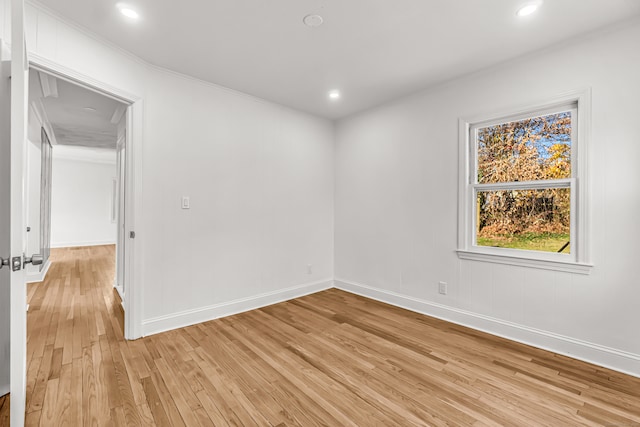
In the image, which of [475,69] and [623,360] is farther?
[475,69]

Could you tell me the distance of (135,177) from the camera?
270cm

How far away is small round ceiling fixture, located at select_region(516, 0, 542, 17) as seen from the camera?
196 cm

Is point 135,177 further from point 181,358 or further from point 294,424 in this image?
point 294,424

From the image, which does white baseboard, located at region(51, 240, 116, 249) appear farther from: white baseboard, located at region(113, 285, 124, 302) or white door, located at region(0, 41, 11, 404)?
white door, located at region(0, 41, 11, 404)

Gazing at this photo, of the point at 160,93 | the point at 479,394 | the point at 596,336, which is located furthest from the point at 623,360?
the point at 160,93

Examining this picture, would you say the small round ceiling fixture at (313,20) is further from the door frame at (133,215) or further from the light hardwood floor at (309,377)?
the light hardwood floor at (309,377)

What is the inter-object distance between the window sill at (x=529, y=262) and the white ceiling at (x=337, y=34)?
70.9 inches

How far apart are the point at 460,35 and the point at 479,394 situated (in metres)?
2.59

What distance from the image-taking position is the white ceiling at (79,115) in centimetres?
345

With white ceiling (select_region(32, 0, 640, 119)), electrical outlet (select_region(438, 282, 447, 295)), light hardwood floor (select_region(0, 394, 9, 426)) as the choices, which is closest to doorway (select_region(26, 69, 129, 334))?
white ceiling (select_region(32, 0, 640, 119))

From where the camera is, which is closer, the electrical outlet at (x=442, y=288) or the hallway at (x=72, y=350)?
the hallway at (x=72, y=350)

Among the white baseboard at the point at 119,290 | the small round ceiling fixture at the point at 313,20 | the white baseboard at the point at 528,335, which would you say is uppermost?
the small round ceiling fixture at the point at 313,20

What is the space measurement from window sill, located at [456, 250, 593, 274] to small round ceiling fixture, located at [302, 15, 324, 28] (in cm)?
247

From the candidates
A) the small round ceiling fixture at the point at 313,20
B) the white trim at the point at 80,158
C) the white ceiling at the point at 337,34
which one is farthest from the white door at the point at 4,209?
the white trim at the point at 80,158
